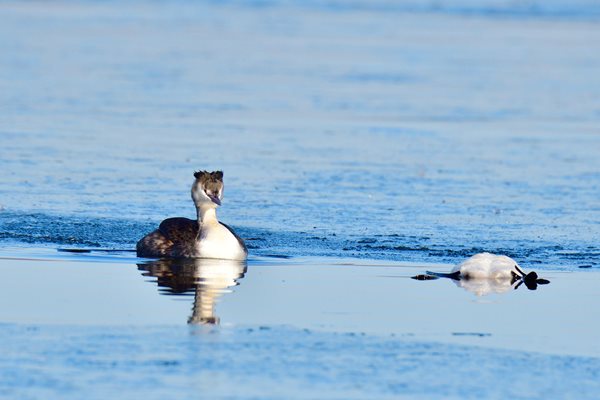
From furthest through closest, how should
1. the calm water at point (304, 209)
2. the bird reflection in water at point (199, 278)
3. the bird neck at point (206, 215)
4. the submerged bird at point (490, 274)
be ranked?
the bird neck at point (206, 215)
the submerged bird at point (490, 274)
the bird reflection in water at point (199, 278)
the calm water at point (304, 209)

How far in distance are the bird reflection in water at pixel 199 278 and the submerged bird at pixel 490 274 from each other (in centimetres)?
154

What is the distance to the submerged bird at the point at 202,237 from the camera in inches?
478

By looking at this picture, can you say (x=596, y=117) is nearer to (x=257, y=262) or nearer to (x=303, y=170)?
(x=303, y=170)

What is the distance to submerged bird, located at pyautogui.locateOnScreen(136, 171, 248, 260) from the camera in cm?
1215

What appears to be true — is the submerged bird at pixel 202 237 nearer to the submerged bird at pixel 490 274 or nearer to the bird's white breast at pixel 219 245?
the bird's white breast at pixel 219 245

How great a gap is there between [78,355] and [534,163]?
10.7m

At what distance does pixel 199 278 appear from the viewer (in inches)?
442

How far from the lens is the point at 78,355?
26.8 feet

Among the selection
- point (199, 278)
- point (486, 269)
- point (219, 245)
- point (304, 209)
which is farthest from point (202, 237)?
point (304, 209)

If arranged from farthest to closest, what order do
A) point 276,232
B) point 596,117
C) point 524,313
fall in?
point 596,117
point 276,232
point 524,313

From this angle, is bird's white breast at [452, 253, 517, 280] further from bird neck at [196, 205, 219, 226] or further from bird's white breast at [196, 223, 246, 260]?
bird neck at [196, 205, 219, 226]

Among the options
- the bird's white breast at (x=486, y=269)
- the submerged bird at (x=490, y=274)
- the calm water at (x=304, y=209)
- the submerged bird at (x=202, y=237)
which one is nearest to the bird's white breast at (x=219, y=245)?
the submerged bird at (x=202, y=237)

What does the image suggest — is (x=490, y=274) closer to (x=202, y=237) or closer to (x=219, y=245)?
(x=219, y=245)

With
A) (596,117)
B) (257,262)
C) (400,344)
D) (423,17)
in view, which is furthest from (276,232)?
(423,17)
